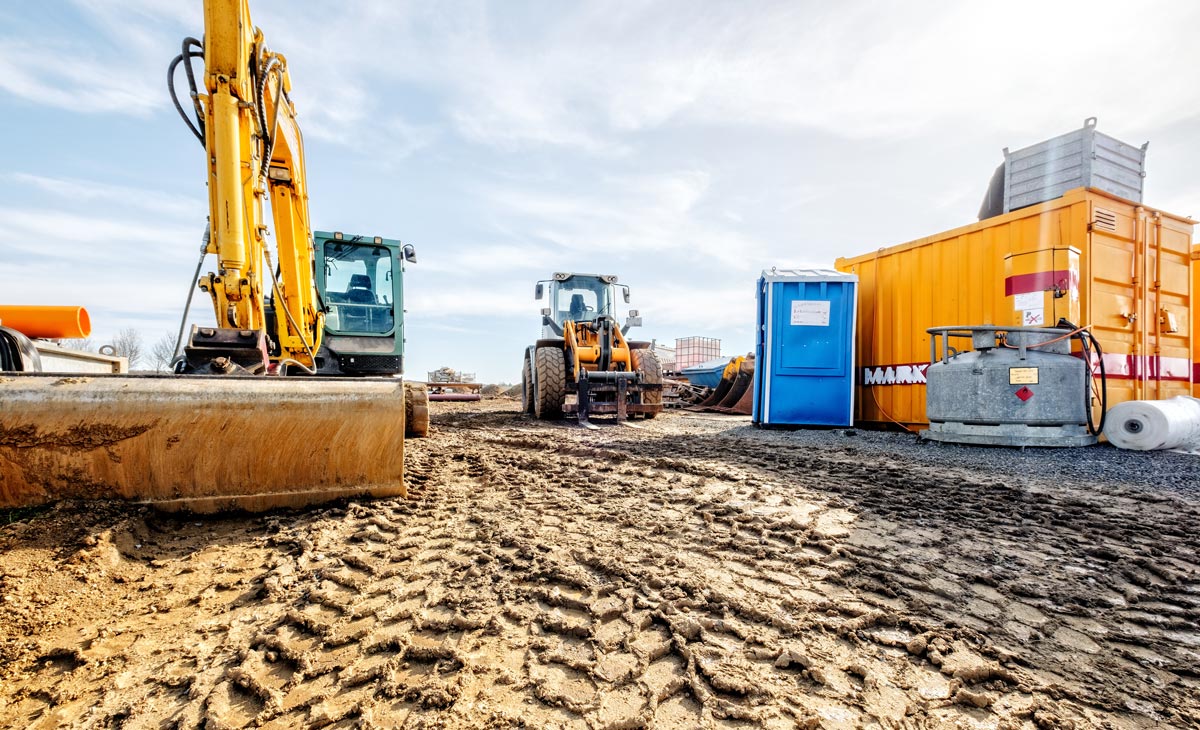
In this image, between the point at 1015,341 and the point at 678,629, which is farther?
the point at 1015,341

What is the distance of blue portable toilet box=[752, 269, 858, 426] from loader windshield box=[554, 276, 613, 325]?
3338mm

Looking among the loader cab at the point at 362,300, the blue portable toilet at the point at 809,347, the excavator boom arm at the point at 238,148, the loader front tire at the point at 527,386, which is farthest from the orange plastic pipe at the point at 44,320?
the blue portable toilet at the point at 809,347

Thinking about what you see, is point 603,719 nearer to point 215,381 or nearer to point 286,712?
point 286,712

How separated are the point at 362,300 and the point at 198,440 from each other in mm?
5023

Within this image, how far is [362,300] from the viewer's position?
24.3 feet

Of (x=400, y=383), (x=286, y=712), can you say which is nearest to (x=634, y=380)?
(x=400, y=383)

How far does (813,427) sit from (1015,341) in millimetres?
2894

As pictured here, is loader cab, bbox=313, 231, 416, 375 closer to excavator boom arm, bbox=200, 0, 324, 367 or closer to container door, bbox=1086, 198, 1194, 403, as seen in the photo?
excavator boom arm, bbox=200, 0, 324, 367

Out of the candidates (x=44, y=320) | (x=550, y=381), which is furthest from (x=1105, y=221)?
(x=44, y=320)

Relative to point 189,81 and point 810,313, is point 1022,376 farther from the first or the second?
point 189,81

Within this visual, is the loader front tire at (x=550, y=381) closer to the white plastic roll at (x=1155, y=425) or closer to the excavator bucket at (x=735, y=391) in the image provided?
the excavator bucket at (x=735, y=391)

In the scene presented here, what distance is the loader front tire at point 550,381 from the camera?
28.7 ft

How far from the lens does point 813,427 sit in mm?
8055

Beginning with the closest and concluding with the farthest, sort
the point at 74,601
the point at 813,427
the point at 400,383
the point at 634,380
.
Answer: the point at 74,601
the point at 400,383
the point at 813,427
the point at 634,380
